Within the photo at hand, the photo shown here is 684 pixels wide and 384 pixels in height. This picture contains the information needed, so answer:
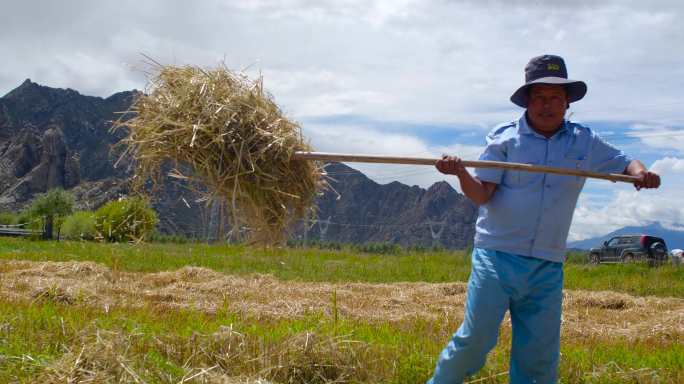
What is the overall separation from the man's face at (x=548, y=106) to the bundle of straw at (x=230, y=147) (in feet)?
4.73

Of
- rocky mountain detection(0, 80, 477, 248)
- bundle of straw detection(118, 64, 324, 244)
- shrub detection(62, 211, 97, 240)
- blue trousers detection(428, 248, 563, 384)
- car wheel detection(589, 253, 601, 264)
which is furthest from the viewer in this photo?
rocky mountain detection(0, 80, 477, 248)

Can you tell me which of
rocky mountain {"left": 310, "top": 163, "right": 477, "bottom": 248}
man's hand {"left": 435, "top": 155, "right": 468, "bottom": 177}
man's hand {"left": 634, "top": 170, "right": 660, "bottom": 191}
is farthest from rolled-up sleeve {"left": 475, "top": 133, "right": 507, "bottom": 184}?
rocky mountain {"left": 310, "top": 163, "right": 477, "bottom": 248}

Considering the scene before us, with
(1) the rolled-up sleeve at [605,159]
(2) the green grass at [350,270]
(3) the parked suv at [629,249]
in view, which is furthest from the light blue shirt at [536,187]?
(3) the parked suv at [629,249]

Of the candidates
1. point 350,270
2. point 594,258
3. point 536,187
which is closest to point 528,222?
point 536,187

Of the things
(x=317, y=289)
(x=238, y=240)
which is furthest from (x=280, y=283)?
(x=238, y=240)

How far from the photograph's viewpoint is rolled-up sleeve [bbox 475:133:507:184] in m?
3.81

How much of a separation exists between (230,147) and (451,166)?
1362 mm

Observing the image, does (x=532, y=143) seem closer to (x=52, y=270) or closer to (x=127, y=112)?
(x=127, y=112)

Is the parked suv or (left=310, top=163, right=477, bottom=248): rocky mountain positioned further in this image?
(left=310, top=163, right=477, bottom=248): rocky mountain

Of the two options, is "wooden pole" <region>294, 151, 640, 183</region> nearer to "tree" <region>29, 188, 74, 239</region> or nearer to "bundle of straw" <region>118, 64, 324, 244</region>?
"bundle of straw" <region>118, 64, 324, 244</region>

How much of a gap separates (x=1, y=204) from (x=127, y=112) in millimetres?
67962

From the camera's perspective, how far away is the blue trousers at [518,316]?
3584 mm

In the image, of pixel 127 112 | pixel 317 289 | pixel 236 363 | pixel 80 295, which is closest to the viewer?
pixel 236 363

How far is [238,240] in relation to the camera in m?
4.64
